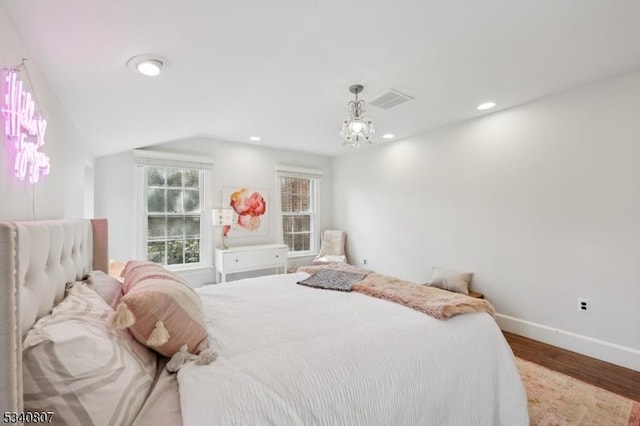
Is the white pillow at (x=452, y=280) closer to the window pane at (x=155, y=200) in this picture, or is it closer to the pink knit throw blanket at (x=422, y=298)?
the pink knit throw blanket at (x=422, y=298)

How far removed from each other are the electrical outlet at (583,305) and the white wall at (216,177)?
12.1ft

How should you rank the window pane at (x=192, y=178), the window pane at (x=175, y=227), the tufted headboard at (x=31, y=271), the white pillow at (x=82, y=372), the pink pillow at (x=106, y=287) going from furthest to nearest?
the window pane at (x=192, y=178) → the window pane at (x=175, y=227) → the pink pillow at (x=106, y=287) → the white pillow at (x=82, y=372) → the tufted headboard at (x=31, y=271)

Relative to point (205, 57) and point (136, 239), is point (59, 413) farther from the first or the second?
point (136, 239)

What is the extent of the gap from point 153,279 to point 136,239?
2.84 metres

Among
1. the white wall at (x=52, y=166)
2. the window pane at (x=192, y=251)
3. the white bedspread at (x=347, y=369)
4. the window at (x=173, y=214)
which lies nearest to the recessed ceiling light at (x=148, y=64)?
the white wall at (x=52, y=166)

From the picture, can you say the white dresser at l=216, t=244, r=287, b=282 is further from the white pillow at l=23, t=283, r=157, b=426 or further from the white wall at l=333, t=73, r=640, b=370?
the white pillow at l=23, t=283, r=157, b=426

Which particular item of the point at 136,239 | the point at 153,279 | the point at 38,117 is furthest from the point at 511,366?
the point at 136,239

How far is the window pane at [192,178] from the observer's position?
13.5 ft

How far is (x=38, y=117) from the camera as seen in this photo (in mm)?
1281

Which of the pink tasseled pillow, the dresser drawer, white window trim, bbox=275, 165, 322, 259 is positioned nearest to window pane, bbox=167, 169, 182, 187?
the dresser drawer

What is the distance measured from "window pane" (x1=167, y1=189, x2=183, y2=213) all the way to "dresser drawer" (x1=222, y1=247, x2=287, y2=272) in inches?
37.0

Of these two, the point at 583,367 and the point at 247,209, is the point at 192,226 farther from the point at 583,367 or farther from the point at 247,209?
the point at 583,367

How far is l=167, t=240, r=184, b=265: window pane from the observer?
3.99 m

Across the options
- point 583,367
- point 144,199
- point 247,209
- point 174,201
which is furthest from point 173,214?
point 583,367
